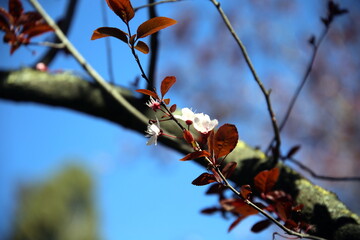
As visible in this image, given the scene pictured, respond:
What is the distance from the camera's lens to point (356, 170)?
166 inches

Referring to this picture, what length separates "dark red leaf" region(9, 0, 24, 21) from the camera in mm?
963

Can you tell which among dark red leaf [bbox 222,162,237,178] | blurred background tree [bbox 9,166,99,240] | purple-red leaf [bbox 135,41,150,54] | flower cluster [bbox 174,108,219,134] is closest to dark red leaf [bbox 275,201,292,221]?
dark red leaf [bbox 222,162,237,178]

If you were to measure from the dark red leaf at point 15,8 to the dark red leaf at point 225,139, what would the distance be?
31.3 inches

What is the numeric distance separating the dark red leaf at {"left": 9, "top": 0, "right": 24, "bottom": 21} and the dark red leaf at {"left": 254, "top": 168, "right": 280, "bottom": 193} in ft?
2.82

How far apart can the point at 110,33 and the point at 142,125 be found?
57 cm

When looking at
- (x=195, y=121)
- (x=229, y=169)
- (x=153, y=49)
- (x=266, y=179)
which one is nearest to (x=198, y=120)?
(x=195, y=121)

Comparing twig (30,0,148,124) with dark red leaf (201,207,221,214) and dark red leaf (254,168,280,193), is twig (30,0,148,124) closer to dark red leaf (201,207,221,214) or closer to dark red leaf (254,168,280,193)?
dark red leaf (201,207,221,214)

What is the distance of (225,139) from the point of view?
547 mm

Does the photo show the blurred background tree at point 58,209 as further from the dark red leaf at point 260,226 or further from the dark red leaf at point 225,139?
the dark red leaf at point 225,139

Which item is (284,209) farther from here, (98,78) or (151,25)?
(98,78)

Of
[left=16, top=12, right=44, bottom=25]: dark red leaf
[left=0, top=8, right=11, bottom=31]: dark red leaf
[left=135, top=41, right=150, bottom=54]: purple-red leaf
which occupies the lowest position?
[left=135, top=41, right=150, bottom=54]: purple-red leaf

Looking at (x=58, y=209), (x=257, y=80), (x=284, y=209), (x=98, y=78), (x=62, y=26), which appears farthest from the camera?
(x=58, y=209)

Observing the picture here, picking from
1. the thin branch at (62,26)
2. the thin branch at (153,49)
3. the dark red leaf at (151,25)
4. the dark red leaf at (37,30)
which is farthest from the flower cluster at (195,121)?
the thin branch at (62,26)

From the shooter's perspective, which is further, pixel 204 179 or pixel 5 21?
pixel 5 21
